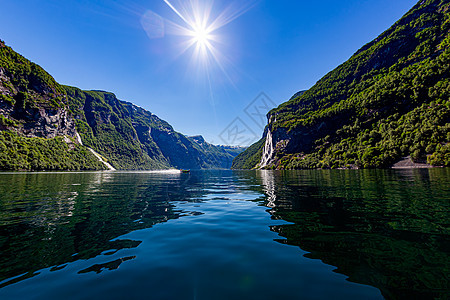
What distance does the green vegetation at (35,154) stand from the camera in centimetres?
11281

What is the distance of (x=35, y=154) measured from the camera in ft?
457

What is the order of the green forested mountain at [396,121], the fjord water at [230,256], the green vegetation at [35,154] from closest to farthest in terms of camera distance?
the fjord water at [230,256] < the green forested mountain at [396,121] < the green vegetation at [35,154]

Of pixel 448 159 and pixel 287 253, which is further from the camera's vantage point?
pixel 448 159

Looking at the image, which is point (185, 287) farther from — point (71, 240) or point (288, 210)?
point (288, 210)

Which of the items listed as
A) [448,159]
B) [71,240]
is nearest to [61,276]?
[71,240]

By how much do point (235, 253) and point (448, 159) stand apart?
99.8 metres

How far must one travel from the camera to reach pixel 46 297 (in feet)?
16.2

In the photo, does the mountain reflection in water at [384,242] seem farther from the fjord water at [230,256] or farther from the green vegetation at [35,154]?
the green vegetation at [35,154]

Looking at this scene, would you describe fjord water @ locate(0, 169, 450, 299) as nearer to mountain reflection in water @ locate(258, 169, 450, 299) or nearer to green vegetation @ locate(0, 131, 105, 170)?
mountain reflection in water @ locate(258, 169, 450, 299)

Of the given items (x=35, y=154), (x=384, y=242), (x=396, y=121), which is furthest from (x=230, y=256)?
(x=35, y=154)

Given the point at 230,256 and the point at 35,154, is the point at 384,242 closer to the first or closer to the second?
the point at 230,256

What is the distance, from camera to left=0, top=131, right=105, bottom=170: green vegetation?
11281 cm

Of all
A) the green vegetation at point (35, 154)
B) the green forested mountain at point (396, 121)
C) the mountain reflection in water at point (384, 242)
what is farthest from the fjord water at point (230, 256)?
the green vegetation at point (35, 154)

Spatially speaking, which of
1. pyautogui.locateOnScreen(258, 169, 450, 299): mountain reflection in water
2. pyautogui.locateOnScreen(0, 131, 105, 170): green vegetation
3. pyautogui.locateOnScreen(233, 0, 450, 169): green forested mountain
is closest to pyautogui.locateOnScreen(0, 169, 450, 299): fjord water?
pyautogui.locateOnScreen(258, 169, 450, 299): mountain reflection in water
